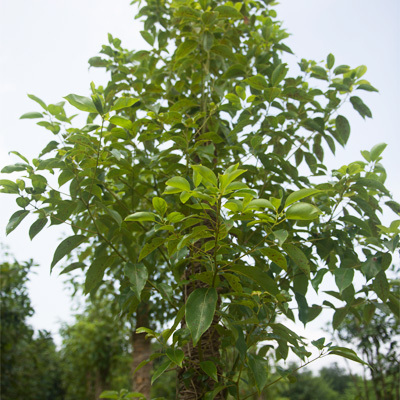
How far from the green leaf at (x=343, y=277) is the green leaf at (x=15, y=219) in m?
0.76

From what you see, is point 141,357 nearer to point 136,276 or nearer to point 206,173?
point 136,276

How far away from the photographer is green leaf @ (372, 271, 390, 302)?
93 cm

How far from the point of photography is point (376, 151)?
1.12 metres

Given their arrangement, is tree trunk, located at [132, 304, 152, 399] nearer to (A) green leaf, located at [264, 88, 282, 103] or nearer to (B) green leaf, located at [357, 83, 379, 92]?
(A) green leaf, located at [264, 88, 282, 103]

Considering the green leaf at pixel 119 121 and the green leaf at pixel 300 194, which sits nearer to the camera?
the green leaf at pixel 300 194

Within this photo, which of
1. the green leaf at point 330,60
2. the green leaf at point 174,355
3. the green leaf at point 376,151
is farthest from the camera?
the green leaf at point 330,60

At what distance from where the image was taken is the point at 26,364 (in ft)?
15.6

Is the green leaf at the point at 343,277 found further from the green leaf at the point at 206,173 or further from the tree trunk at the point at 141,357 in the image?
the tree trunk at the point at 141,357

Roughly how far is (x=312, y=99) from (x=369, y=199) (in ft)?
1.16

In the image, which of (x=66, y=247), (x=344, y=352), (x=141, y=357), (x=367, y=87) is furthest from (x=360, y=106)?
(x=141, y=357)

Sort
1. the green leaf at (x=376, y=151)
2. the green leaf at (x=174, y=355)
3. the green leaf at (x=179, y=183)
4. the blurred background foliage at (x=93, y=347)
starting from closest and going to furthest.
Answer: the green leaf at (x=179, y=183) < the green leaf at (x=174, y=355) < the green leaf at (x=376, y=151) < the blurred background foliage at (x=93, y=347)

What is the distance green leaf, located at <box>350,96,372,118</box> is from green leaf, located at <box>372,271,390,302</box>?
523 mm

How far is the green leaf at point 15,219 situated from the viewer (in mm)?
904

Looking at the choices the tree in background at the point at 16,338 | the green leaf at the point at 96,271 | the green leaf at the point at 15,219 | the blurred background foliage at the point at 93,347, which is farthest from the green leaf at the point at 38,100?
the tree in background at the point at 16,338
